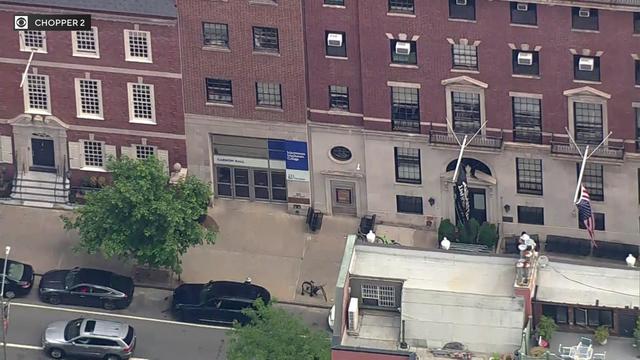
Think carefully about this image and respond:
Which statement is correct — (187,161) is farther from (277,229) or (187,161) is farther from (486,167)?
(486,167)

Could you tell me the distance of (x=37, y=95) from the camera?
477ft

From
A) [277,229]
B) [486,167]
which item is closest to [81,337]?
[277,229]

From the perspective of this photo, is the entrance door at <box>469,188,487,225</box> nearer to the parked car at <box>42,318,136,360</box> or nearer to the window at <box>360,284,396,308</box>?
the parked car at <box>42,318,136,360</box>

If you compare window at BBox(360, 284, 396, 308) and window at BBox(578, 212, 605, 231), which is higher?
window at BBox(578, 212, 605, 231)

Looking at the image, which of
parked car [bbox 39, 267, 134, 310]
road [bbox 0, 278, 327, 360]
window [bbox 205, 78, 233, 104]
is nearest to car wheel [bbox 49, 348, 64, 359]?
road [bbox 0, 278, 327, 360]

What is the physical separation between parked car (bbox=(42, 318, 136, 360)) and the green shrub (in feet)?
71.8

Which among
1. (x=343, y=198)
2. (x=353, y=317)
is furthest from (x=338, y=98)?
(x=353, y=317)

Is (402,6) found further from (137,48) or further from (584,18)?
(137,48)

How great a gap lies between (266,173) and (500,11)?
62.0ft

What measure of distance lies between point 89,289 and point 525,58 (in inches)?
1114

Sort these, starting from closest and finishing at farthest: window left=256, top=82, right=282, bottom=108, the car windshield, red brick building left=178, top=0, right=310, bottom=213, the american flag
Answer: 1. the car windshield
2. the american flag
3. red brick building left=178, top=0, right=310, bottom=213
4. window left=256, top=82, right=282, bottom=108

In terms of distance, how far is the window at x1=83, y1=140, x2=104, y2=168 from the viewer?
146m

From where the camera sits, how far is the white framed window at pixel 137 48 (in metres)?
142

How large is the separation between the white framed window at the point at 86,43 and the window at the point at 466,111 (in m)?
21.7
